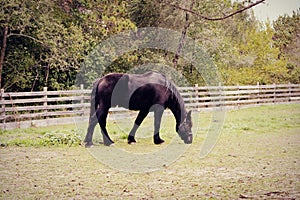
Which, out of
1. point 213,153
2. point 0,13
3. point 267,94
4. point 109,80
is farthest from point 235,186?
point 267,94

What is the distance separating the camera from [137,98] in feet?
31.7

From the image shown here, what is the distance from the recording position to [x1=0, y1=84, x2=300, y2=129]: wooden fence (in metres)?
13.2

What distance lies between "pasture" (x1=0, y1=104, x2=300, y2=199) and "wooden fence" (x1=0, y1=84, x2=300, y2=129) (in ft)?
9.16

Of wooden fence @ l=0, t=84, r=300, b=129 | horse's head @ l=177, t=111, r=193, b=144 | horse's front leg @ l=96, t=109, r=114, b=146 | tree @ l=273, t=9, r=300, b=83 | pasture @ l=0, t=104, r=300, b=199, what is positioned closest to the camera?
pasture @ l=0, t=104, r=300, b=199

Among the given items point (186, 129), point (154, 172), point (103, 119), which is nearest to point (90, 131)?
point (103, 119)

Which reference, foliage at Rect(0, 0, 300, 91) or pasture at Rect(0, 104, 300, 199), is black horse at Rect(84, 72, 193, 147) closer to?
pasture at Rect(0, 104, 300, 199)

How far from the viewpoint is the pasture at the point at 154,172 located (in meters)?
5.36

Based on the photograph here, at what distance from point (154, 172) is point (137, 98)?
3.24 metres

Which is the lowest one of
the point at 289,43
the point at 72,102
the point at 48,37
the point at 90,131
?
the point at 90,131

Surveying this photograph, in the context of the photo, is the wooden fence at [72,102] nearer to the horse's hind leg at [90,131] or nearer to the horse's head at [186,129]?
the horse's hind leg at [90,131]

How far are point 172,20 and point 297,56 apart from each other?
12733 mm

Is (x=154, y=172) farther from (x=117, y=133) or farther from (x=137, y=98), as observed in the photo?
(x=117, y=133)

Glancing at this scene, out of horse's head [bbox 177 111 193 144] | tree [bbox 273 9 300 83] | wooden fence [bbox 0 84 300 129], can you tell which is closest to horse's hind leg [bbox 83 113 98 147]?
horse's head [bbox 177 111 193 144]

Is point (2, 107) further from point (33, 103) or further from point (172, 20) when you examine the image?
point (172, 20)
